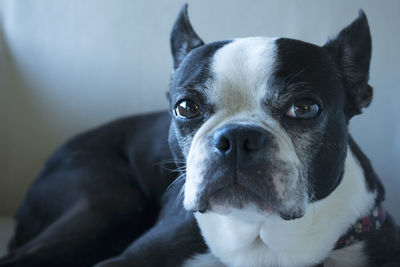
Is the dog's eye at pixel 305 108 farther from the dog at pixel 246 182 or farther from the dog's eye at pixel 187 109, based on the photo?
the dog's eye at pixel 187 109

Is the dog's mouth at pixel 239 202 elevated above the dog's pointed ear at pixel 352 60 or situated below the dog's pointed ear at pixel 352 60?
below

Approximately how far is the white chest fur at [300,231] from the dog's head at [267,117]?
0.08 meters

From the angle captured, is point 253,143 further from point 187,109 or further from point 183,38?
point 183,38

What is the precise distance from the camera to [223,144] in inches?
50.6

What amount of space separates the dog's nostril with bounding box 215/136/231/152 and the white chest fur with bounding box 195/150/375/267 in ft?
1.02

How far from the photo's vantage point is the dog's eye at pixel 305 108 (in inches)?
55.0

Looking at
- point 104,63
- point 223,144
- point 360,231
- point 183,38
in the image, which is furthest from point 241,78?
point 104,63

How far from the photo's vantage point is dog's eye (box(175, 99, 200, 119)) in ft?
4.92

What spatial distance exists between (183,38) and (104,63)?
2.20 ft

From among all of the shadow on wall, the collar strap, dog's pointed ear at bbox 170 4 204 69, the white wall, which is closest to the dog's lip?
the collar strap

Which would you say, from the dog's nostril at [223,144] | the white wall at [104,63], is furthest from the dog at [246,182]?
the white wall at [104,63]

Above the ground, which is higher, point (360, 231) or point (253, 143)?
point (253, 143)

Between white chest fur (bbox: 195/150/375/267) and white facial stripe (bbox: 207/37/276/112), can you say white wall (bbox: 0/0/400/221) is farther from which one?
white facial stripe (bbox: 207/37/276/112)

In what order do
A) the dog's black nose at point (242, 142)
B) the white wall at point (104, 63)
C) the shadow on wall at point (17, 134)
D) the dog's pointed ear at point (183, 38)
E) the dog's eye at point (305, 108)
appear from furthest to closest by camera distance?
the shadow on wall at point (17, 134), the white wall at point (104, 63), the dog's pointed ear at point (183, 38), the dog's eye at point (305, 108), the dog's black nose at point (242, 142)
